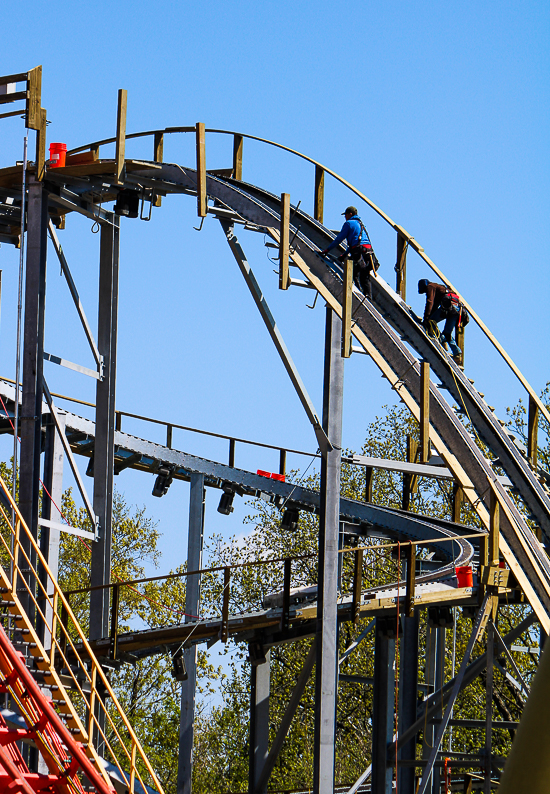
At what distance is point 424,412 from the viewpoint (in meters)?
12.6

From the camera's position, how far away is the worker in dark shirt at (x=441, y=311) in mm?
15477

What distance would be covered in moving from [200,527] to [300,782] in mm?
14581

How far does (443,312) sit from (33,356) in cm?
600

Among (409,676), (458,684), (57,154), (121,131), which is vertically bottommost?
(458,684)

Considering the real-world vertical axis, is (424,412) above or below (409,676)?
above

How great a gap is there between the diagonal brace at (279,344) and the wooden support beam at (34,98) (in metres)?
3.08

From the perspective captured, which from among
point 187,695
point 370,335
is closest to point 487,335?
point 370,335

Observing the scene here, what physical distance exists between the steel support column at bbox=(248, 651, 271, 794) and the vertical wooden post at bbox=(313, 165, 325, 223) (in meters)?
6.74

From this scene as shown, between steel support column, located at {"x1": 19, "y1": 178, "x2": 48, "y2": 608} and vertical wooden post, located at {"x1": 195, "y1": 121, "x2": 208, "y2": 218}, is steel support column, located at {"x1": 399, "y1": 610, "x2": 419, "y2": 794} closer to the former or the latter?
steel support column, located at {"x1": 19, "y1": 178, "x2": 48, "y2": 608}

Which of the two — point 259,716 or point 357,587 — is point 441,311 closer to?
point 357,587

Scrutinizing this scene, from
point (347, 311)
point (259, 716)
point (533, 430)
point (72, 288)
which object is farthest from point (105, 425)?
point (533, 430)

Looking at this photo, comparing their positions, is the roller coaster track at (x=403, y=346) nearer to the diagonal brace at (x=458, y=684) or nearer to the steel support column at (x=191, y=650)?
the diagonal brace at (x=458, y=684)

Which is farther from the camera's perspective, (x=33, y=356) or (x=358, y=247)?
(x=358, y=247)

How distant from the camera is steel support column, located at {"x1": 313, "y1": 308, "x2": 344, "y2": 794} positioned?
479 inches
